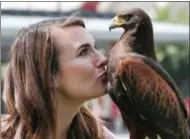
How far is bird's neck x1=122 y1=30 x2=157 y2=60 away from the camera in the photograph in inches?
64.6

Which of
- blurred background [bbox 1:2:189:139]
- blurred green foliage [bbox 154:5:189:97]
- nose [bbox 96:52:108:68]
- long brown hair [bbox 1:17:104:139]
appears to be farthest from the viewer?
blurred green foliage [bbox 154:5:189:97]

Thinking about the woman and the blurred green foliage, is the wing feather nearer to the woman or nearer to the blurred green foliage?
the woman

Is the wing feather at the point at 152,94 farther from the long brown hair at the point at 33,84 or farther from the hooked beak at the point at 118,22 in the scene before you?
the long brown hair at the point at 33,84

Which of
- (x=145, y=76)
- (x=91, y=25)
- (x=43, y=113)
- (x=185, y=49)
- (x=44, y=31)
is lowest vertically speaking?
(x=185, y=49)

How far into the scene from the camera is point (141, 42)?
166 cm

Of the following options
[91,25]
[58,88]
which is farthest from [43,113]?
[91,25]

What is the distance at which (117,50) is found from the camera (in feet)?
5.45

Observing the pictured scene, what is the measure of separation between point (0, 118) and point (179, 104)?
552mm

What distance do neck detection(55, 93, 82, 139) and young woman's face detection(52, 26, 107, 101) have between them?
3 cm

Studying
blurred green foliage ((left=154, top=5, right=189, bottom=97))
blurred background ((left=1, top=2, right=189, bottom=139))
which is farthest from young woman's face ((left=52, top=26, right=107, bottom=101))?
blurred green foliage ((left=154, top=5, right=189, bottom=97))

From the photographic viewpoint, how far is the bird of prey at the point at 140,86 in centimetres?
164

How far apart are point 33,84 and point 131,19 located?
1.09 ft

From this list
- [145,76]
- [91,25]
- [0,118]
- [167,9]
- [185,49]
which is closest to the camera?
[145,76]

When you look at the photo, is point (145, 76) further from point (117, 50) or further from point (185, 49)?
point (185, 49)
